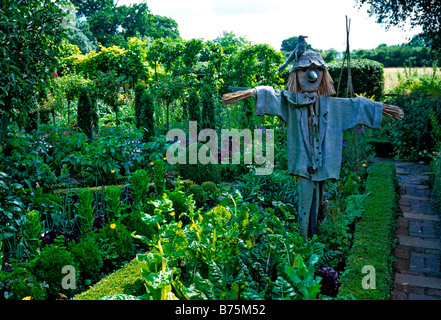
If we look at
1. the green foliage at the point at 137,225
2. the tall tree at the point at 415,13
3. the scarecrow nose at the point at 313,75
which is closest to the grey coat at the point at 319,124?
the scarecrow nose at the point at 313,75

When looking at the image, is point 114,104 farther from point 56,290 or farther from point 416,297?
point 416,297

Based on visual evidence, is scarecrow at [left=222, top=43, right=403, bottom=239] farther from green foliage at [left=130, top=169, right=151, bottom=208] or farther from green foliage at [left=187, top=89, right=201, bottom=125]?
green foliage at [left=187, top=89, right=201, bottom=125]

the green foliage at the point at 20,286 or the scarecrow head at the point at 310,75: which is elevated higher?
the scarecrow head at the point at 310,75

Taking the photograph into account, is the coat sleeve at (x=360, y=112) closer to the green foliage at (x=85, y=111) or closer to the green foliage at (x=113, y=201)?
the green foliage at (x=113, y=201)

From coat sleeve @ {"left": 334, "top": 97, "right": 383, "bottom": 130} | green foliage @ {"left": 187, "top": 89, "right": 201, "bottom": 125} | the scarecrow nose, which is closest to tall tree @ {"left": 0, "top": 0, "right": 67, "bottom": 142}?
the scarecrow nose

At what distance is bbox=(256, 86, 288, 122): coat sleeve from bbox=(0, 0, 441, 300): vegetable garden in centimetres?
89

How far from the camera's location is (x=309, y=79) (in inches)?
133

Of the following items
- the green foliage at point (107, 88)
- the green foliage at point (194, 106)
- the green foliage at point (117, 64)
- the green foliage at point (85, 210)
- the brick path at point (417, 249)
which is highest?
the green foliage at point (117, 64)

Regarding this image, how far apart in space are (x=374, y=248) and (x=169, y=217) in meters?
2.11

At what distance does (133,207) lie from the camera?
4.39m

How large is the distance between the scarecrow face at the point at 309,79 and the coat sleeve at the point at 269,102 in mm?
222

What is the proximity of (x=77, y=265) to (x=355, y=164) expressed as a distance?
4670mm

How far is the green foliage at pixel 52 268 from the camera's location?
2.98m
